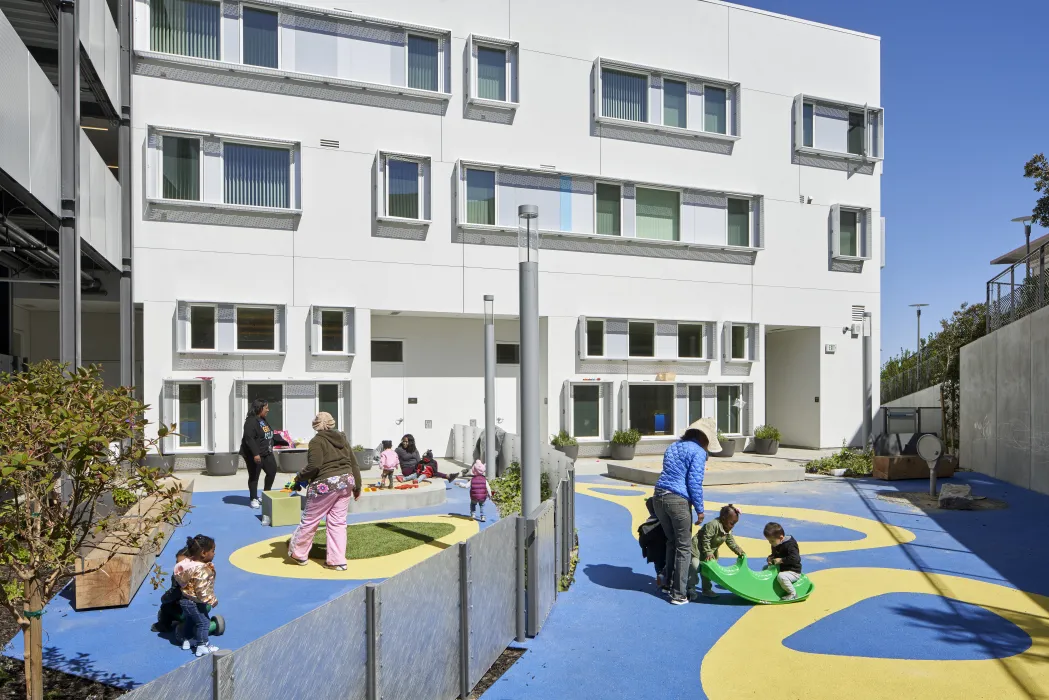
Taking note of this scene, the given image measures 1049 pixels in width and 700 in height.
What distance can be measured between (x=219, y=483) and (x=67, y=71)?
9.94m

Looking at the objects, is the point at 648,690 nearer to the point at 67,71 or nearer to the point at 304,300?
the point at 67,71

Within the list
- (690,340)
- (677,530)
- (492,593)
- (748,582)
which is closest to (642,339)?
(690,340)

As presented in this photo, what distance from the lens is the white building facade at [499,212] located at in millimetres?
19703

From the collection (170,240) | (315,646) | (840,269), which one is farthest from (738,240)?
(315,646)

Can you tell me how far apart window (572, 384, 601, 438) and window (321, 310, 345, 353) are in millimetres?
7352

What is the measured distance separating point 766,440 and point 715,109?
1123 cm

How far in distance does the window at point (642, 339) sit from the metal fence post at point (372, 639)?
2100 centimetres

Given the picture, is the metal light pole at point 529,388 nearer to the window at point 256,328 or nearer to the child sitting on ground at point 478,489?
the child sitting on ground at point 478,489

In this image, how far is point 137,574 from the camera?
8344 millimetres

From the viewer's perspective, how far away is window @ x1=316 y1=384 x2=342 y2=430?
20734 mm

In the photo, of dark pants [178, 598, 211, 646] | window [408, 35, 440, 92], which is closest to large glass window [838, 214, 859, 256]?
window [408, 35, 440, 92]

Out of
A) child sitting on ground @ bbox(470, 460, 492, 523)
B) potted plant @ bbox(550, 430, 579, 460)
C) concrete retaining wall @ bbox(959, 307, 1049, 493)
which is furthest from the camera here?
potted plant @ bbox(550, 430, 579, 460)

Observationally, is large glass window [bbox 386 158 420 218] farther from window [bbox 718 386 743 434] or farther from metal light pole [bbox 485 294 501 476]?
window [bbox 718 386 743 434]

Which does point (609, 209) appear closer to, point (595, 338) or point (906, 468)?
point (595, 338)
